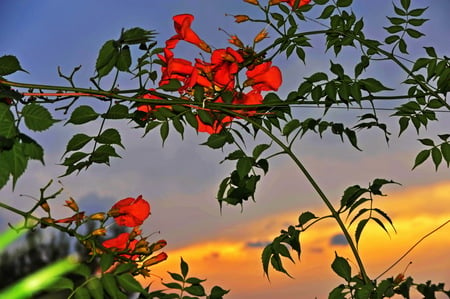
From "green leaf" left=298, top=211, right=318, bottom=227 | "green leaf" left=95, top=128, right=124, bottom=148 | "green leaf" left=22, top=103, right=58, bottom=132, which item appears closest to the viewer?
"green leaf" left=22, top=103, right=58, bottom=132

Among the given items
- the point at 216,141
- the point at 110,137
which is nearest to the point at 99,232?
the point at 110,137

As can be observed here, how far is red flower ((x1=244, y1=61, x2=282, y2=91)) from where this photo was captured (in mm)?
3146

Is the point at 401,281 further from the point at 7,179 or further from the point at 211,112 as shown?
the point at 7,179

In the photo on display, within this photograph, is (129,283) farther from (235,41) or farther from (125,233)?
(235,41)

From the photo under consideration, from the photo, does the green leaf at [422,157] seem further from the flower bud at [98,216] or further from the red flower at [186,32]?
the flower bud at [98,216]

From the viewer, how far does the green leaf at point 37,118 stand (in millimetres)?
1794

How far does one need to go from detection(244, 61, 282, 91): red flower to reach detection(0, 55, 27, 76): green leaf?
1256mm

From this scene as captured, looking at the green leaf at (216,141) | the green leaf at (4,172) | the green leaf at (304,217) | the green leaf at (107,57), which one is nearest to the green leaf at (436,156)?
the green leaf at (304,217)

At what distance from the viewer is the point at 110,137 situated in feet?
8.53

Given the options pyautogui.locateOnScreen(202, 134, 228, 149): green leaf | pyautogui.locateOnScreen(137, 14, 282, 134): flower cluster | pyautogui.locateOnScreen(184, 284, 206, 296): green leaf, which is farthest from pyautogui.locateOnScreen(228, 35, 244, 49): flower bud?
pyautogui.locateOnScreen(184, 284, 206, 296): green leaf

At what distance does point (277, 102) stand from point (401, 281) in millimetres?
1004

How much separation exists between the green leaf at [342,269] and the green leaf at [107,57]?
54.5 inches

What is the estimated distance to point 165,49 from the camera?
294 cm

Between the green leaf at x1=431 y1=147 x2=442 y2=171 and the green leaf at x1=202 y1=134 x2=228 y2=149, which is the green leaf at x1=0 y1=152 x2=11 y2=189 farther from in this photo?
the green leaf at x1=431 y1=147 x2=442 y2=171
